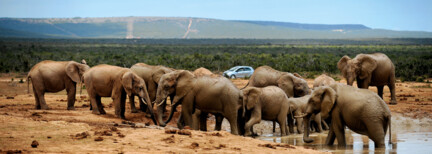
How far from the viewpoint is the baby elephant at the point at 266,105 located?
599 inches

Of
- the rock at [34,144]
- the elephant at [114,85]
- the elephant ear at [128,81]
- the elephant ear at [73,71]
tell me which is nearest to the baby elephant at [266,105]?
the elephant at [114,85]

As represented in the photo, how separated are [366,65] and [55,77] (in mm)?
11223

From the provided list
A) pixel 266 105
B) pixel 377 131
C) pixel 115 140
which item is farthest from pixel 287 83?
pixel 115 140

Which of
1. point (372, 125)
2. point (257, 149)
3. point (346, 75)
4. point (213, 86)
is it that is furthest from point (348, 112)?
point (346, 75)

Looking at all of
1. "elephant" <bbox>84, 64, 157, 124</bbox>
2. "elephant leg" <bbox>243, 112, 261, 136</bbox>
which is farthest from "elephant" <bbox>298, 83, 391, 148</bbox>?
"elephant" <bbox>84, 64, 157, 124</bbox>

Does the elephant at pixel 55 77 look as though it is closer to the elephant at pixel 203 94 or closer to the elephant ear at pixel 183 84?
the elephant at pixel 203 94

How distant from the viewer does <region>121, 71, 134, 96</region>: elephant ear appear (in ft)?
54.3

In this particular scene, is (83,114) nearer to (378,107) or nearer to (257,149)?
(257,149)

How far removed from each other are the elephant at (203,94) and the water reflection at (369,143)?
142cm

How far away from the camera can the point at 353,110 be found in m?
12.6

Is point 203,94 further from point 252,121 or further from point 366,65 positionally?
point 366,65

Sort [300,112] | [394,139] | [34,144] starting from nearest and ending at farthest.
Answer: [34,144] < [394,139] < [300,112]

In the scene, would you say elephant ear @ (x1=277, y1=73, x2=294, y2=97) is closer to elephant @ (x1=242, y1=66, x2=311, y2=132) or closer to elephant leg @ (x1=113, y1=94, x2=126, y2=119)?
elephant @ (x1=242, y1=66, x2=311, y2=132)

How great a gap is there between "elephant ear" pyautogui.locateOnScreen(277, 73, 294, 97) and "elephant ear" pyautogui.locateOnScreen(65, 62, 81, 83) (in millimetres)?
6500
